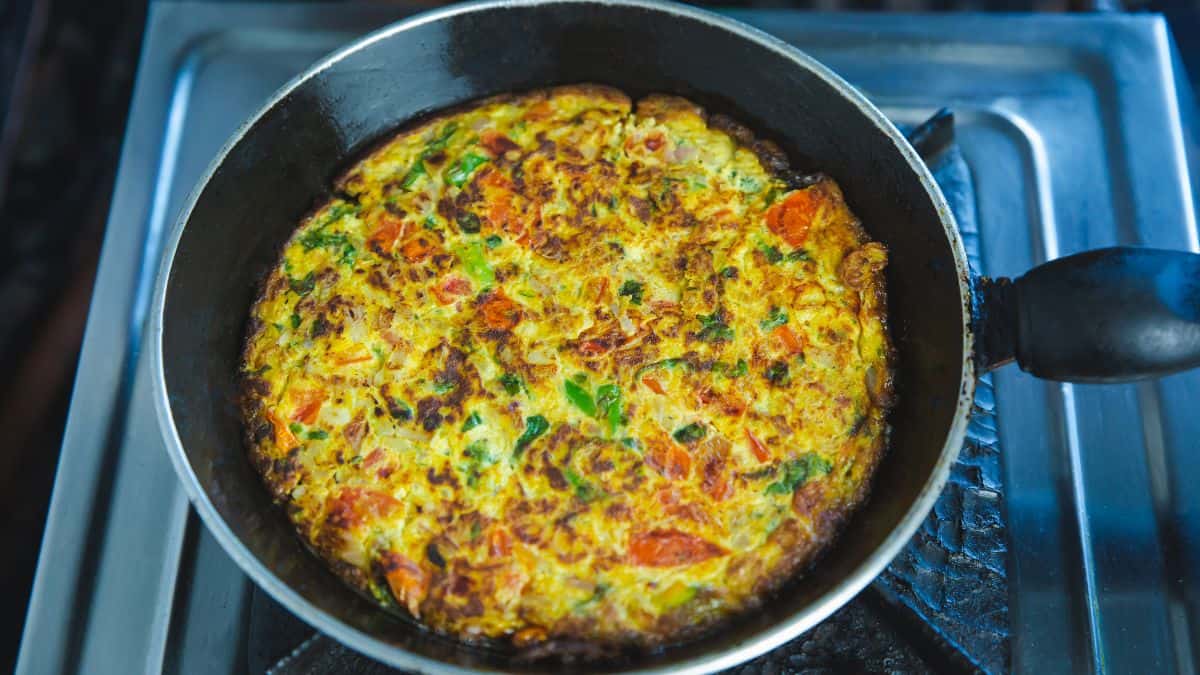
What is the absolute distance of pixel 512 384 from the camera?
262 cm

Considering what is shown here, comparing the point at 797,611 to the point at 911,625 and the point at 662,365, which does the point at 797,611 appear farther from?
the point at 662,365

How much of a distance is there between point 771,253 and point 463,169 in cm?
101

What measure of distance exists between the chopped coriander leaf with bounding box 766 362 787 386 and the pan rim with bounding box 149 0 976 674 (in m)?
0.49

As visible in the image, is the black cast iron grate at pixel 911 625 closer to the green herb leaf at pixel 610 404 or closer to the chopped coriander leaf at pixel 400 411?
the chopped coriander leaf at pixel 400 411

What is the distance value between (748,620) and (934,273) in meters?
1.10

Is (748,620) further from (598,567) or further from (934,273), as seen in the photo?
(934,273)

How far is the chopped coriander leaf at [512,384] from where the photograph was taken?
261cm

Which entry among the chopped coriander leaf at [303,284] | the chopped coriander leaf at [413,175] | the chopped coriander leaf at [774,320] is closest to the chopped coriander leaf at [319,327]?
the chopped coriander leaf at [303,284]

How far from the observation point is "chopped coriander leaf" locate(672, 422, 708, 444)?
2553 millimetres

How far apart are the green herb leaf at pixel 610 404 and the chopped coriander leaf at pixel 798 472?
1.49 ft

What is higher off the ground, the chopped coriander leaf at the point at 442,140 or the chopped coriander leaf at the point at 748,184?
the chopped coriander leaf at the point at 442,140

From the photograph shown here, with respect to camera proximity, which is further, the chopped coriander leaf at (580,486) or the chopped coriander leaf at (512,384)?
the chopped coriander leaf at (512,384)

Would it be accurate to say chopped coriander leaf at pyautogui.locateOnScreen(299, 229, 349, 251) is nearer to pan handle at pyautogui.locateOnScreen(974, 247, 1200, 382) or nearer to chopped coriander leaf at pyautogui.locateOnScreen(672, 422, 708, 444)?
chopped coriander leaf at pyautogui.locateOnScreen(672, 422, 708, 444)

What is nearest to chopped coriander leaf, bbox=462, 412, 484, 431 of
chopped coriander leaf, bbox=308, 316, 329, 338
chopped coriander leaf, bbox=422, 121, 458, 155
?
chopped coriander leaf, bbox=308, 316, 329, 338
